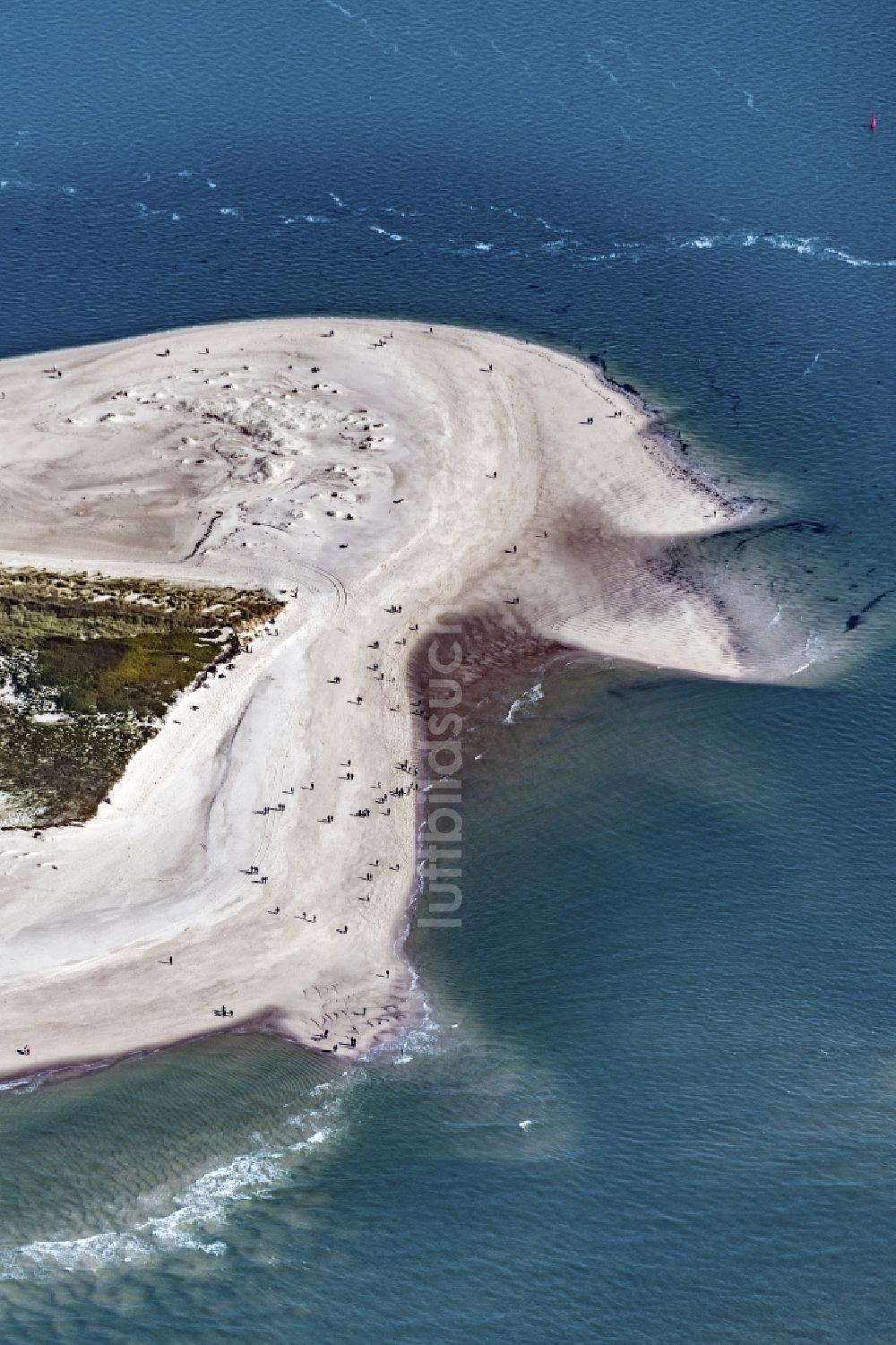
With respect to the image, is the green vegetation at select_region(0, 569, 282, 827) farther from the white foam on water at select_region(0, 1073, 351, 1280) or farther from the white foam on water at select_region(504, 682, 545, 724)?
the white foam on water at select_region(0, 1073, 351, 1280)

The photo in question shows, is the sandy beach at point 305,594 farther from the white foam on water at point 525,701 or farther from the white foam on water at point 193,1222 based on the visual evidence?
the white foam on water at point 193,1222

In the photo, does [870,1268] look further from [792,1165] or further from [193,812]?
[193,812]

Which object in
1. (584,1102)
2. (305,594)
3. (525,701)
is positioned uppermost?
(305,594)

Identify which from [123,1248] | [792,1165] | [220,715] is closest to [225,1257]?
[123,1248]

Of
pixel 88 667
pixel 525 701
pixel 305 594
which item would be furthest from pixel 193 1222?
pixel 305 594

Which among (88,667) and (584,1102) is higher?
(88,667)

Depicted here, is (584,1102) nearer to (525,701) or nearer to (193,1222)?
(193,1222)

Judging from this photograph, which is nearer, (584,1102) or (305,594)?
(584,1102)

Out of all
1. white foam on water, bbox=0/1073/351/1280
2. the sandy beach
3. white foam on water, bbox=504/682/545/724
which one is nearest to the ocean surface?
white foam on water, bbox=0/1073/351/1280
